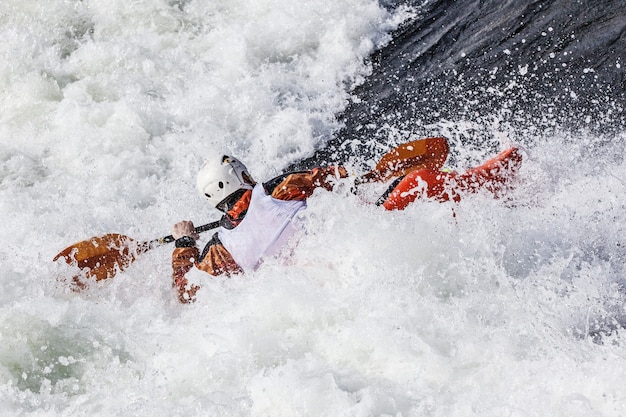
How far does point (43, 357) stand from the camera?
473 centimetres

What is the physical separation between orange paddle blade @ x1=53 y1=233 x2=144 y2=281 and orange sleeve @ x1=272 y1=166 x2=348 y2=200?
1534 millimetres

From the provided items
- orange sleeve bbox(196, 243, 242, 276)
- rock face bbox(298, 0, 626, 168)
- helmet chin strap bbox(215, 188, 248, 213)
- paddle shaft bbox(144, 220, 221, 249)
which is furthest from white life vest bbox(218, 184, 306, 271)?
rock face bbox(298, 0, 626, 168)

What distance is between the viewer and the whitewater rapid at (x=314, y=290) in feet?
12.8

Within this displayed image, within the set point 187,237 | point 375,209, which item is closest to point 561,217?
point 375,209

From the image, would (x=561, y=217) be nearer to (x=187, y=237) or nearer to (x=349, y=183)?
(x=349, y=183)

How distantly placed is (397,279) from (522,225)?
1.07m

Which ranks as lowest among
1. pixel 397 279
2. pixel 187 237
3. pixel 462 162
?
pixel 462 162

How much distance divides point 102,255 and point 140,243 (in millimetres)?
302

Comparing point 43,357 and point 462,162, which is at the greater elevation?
point 43,357

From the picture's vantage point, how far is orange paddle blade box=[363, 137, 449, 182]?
216 inches

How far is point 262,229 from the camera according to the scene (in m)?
4.90

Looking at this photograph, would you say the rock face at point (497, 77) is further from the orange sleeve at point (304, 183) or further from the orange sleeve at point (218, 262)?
the orange sleeve at point (218, 262)

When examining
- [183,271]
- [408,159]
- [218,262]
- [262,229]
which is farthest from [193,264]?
A: [408,159]

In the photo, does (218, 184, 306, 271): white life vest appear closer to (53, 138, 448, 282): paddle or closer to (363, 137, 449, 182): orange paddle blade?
(53, 138, 448, 282): paddle
